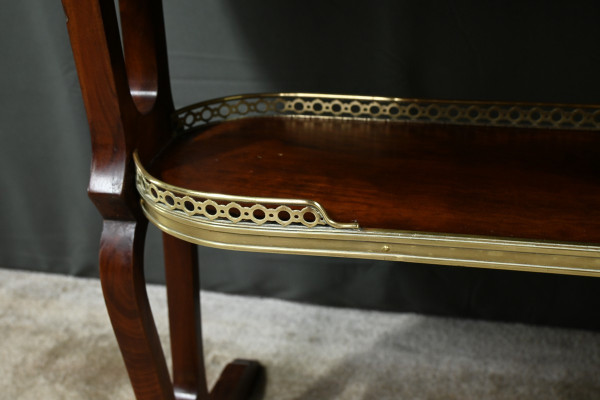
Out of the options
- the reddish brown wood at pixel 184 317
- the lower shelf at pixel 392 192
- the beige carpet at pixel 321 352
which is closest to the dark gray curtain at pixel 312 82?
the beige carpet at pixel 321 352

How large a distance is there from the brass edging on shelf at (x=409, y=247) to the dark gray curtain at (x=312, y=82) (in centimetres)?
48

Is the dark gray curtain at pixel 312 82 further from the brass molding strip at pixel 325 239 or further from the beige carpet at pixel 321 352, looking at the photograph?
the brass molding strip at pixel 325 239

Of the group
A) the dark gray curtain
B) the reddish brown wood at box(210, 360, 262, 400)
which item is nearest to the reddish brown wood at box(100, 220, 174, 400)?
the reddish brown wood at box(210, 360, 262, 400)

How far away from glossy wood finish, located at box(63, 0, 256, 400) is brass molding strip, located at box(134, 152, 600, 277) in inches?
1.8

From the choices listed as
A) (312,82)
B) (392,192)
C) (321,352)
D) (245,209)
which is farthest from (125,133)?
(321,352)

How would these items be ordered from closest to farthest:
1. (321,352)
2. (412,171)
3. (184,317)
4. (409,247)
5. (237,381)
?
(409,247), (412,171), (184,317), (237,381), (321,352)

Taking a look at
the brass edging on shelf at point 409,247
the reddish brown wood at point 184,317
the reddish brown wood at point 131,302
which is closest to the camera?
the brass edging on shelf at point 409,247

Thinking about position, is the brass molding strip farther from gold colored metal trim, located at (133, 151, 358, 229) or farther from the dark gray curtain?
the dark gray curtain

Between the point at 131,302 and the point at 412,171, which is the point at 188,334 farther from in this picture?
the point at 412,171

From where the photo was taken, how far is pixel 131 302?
612 millimetres

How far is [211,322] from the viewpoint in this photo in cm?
112

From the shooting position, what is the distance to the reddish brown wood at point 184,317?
2.53 ft

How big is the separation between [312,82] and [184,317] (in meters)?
0.42

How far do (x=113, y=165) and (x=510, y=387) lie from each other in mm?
713
